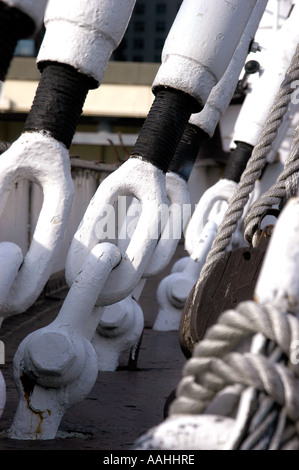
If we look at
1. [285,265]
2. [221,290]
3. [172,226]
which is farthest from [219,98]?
[285,265]

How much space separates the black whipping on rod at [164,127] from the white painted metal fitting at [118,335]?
97 centimetres

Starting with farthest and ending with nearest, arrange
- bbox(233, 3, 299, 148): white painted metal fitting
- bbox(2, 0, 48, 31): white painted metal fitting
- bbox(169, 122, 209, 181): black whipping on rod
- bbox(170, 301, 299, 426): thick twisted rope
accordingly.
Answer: bbox(233, 3, 299, 148): white painted metal fitting
bbox(169, 122, 209, 181): black whipping on rod
bbox(2, 0, 48, 31): white painted metal fitting
bbox(170, 301, 299, 426): thick twisted rope

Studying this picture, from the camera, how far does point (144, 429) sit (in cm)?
238

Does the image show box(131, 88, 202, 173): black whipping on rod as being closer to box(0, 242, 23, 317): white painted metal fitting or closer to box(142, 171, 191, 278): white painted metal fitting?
box(0, 242, 23, 317): white painted metal fitting

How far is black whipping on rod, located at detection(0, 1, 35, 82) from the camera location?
1562 millimetres

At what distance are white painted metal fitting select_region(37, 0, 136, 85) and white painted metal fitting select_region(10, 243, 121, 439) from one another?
1.72 feet

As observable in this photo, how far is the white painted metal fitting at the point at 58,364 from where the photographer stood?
6.75 feet

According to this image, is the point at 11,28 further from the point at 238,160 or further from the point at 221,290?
the point at 238,160

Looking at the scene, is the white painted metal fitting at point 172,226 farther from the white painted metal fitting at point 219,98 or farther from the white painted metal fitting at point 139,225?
the white painted metal fitting at point 139,225

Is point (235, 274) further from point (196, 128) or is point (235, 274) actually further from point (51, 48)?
point (196, 128)

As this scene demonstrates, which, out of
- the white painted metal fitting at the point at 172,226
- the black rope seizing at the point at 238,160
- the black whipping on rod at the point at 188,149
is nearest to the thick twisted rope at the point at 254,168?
the white painted metal fitting at the point at 172,226

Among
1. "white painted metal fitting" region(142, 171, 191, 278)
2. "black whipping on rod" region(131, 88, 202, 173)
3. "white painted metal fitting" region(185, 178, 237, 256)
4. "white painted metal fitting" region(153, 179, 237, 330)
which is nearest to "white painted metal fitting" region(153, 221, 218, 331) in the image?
"white painted metal fitting" region(153, 179, 237, 330)

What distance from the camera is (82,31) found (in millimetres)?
2162

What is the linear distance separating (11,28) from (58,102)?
1.69 ft
